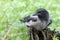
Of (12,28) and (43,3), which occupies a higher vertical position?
(43,3)

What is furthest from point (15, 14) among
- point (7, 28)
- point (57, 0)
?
point (57, 0)

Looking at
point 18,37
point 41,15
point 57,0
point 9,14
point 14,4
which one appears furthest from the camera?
point 57,0

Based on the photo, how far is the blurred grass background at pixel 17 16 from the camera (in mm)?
1802

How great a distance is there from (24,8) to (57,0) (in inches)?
25.4

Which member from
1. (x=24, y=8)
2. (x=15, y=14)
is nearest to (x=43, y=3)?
(x=24, y=8)

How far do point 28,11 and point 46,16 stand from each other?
1.80 ft

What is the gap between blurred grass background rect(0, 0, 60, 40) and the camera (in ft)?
5.91

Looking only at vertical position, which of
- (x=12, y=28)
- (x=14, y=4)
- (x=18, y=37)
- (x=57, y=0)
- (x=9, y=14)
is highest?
(x=57, y=0)

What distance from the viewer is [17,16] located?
6.37ft

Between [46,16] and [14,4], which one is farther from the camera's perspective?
[14,4]

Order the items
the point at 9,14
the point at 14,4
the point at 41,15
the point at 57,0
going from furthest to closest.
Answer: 1. the point at 57,0
2. the point at 14,4
3. the point at 9,14
4. the point at 41,15

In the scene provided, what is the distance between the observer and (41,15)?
1432 mm

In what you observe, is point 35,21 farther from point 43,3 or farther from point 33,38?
point 43,3

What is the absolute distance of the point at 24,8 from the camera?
2.07 m
